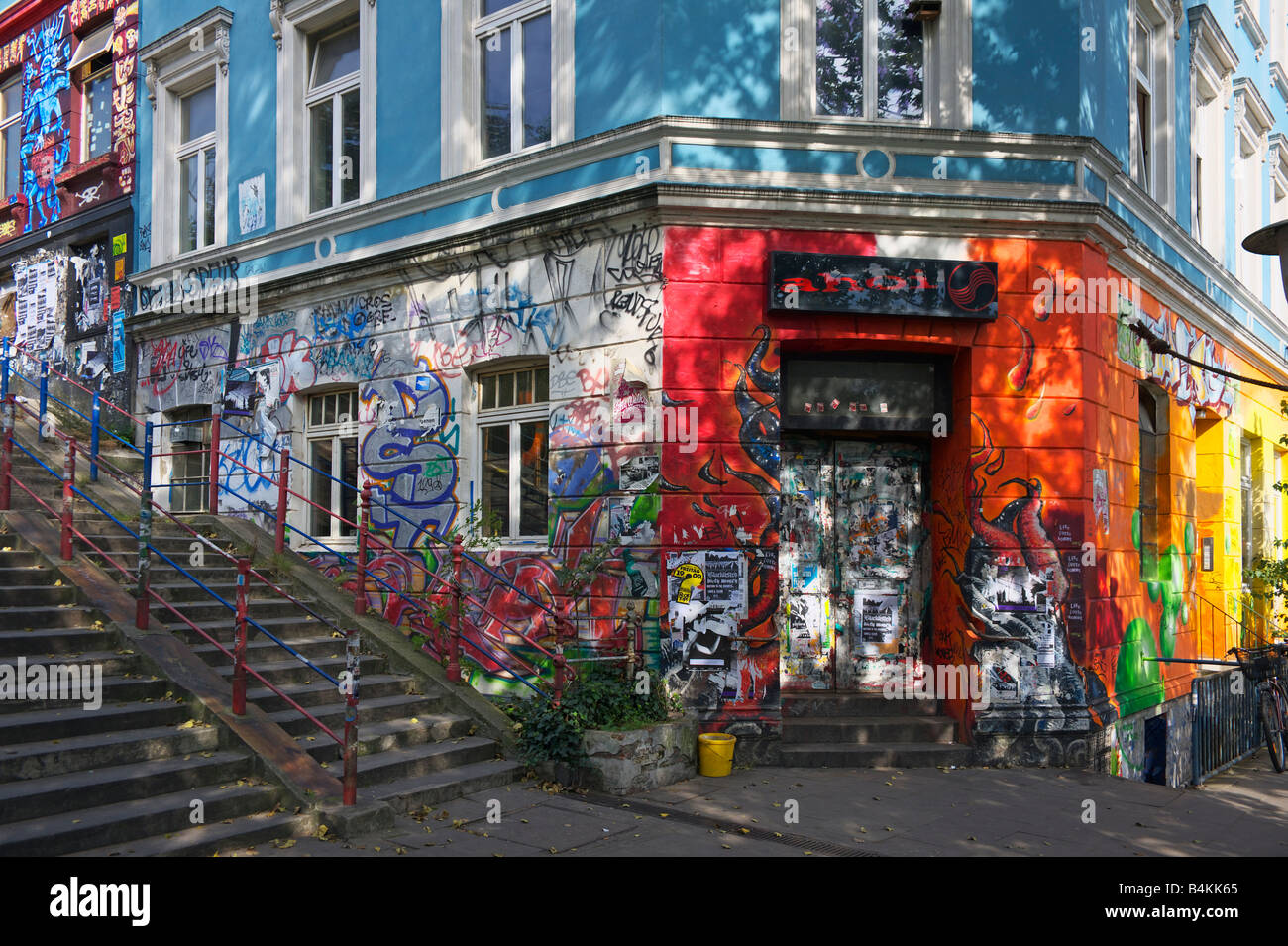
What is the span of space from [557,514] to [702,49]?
14.9ft

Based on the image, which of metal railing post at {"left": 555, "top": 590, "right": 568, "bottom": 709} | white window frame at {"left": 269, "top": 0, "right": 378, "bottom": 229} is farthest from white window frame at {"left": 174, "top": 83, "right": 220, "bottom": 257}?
metal railing post at {"left": 555, "top": 590, "right": 568, "bottom": 709}

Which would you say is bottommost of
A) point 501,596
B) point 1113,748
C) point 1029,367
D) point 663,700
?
point 1113,748

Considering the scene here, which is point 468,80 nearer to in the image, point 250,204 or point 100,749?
point 250,204

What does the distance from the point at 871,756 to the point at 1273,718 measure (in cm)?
501

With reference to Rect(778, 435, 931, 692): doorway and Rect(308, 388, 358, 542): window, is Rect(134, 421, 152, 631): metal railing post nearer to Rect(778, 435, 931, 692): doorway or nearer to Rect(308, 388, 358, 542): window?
Rect(308, 388, 358, 542): window

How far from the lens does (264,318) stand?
12.8m

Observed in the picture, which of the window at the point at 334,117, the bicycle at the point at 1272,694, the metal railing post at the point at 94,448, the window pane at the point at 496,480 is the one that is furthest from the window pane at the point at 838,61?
the metal railing post at the point at 94,448

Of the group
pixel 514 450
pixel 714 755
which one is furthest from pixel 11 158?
pixel 714 755

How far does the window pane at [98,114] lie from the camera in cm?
1553

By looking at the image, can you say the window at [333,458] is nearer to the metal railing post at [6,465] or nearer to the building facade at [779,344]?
the building facade at [779,344]

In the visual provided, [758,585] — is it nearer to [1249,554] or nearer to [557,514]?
[557,514]

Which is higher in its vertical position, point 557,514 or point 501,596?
point 557,514

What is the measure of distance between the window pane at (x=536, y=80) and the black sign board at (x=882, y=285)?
313cm

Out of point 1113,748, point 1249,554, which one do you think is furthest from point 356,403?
point 1249,554
